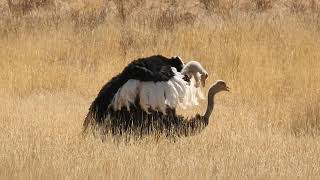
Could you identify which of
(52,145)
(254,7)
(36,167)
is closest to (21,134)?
(52,145)

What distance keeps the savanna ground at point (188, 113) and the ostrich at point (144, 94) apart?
0.94 ft

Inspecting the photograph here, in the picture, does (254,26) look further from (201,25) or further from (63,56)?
(63,56)

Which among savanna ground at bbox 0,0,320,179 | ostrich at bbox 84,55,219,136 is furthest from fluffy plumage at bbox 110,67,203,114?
savanna ground at bbox 0,0,320,179

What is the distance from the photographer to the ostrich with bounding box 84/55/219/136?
22.3ft

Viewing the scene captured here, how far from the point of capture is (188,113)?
923 cm

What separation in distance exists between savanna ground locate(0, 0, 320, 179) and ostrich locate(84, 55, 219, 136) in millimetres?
286

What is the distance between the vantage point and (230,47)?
40.9 feet

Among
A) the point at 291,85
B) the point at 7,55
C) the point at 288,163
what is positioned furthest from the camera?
the point at 7,55

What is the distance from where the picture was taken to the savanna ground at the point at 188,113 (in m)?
5.85

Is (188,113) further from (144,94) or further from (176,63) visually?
(144,94)

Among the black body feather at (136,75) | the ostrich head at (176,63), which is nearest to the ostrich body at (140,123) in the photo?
the black body feather at (136,75)

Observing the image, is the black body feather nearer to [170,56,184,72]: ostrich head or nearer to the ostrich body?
[170,56,184,72]: ostrich head

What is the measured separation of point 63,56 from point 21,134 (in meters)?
5.65

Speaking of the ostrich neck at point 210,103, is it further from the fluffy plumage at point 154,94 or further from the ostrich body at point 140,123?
the fluffy plumage at point 154,94
